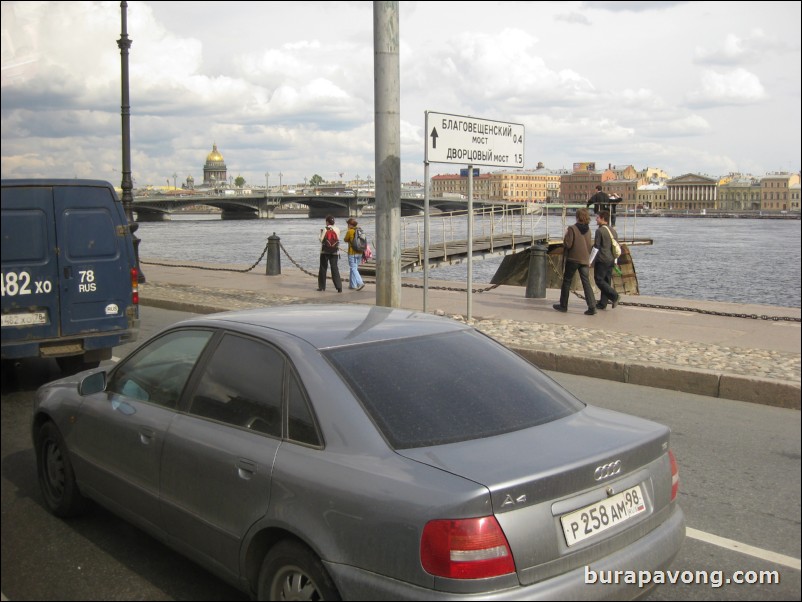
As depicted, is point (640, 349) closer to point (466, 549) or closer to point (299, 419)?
point (299, 419)

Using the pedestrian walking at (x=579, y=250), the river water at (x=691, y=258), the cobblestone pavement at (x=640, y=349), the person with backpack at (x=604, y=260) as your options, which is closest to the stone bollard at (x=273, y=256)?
the river water at (x=691, y=258)

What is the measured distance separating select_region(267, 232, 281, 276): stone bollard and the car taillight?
1804 centimetres

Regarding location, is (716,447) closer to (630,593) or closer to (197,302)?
(630,593)

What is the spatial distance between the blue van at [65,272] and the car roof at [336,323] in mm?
798

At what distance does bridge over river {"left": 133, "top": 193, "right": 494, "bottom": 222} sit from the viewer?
74.8 meters

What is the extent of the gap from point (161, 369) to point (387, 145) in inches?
267

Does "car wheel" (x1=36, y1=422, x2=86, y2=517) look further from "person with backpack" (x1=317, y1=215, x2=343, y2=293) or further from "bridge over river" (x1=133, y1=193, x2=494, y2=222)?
"bridge over river" (x1=133, y1=193, x2=494, y2=222)

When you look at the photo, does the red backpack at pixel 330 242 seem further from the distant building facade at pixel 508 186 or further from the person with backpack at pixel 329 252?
the distant building facade at pixel 508 186

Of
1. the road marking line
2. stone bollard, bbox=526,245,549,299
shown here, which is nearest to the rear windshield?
the road marking line

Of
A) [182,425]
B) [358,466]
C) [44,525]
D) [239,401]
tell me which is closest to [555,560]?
[358,466]

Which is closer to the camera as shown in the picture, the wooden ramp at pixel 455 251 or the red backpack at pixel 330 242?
the red backpack at pixel 330 242

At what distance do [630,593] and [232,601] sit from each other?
5.36 feet

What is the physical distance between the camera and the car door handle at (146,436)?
11.6 feet

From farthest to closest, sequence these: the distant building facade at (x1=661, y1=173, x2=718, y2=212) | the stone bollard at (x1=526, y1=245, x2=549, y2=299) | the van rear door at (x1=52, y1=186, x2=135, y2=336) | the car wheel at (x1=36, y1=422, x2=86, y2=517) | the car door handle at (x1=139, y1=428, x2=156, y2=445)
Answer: the distant building facade at (x1=661, y1=173, x2=718, y2=212) < the stone bollard at (x1=526, y1=245, x2=549, y2=299) < the van rear door at (x1=52, y1=186, x2=135, y2=336) < the car wheel at (x1=36, y1=422, x2=86, y2=517) < the car door handle at (x1=139, y1=428, x2=156, y2=445)
